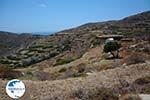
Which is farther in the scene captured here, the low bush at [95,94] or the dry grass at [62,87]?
the dry grass at [62,87]

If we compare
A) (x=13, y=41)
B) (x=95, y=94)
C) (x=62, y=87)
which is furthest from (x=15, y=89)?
(x=13, y=41)

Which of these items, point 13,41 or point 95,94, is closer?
point 95,94

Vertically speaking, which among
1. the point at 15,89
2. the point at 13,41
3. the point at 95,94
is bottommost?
the point at 13,41

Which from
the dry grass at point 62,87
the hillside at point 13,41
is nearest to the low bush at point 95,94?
the dry grass at point 62,87

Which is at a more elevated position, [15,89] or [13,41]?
[15,89]

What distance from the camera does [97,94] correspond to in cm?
1082

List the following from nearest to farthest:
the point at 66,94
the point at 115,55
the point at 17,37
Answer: the point at 66,94 → the point at 115,55 → the point at 17,37

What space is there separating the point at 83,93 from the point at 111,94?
2.85 feet

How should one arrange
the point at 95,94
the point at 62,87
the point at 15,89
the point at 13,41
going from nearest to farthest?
the point at 15,89 < the point at 95,94 < the point at 62,87 < the point at 13,41

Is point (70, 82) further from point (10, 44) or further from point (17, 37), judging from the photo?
point (17, 37)

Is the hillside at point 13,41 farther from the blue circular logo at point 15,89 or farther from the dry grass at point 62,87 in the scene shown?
the blue circular logo at point 15,89

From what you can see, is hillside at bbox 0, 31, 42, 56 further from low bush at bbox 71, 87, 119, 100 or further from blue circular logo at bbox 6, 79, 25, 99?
blue circular logo at bbox 6, 79, 25, 99

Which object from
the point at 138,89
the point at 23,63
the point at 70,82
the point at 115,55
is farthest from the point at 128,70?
the point at 23,63

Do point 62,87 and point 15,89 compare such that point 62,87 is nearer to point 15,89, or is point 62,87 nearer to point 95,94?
point 95,94
